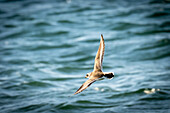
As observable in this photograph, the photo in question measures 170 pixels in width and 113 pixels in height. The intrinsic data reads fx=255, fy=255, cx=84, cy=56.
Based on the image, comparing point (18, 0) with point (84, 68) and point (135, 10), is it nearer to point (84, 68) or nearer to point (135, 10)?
point (135, 10)

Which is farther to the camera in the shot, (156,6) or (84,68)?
(156,6)

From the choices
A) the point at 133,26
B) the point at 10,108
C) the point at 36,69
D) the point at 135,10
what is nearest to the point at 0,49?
the point at 36,69

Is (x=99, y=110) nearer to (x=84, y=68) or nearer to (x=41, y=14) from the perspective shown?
(x=84, y=68)

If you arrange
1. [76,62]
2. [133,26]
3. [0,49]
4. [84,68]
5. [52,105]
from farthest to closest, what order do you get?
[133,26], [0,49], [76,62], [84,68], [52,105]

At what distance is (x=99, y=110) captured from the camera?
29.0ft

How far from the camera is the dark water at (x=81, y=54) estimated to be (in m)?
9.62

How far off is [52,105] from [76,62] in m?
4.67

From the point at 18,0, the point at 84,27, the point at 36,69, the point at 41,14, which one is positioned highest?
the point at 18,0

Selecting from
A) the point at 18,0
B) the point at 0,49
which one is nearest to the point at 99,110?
the point at 0,49

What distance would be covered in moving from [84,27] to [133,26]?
135 inches

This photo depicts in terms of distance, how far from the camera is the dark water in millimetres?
9625

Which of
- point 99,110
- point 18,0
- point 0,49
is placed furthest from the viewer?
point 18,0

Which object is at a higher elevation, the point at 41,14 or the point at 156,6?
the point at 41,14

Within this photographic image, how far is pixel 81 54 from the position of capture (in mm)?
14664
